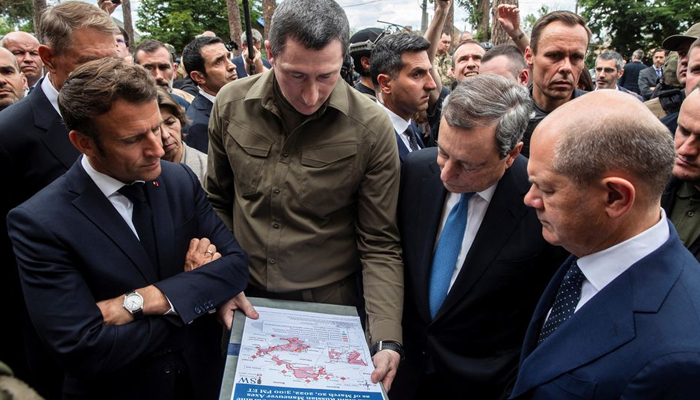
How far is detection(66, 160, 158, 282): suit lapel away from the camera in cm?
176

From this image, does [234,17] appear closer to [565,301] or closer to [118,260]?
[118,260]

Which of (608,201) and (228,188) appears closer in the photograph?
(608,201)

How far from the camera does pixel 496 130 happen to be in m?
1.92

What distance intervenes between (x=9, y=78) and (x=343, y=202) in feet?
10.3

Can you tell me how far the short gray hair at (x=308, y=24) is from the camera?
1941 millimetres

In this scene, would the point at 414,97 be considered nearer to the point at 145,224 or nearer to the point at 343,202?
the point at 343,202

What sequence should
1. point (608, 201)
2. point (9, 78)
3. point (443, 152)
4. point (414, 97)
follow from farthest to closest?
point (9, 78) → point (414, 97) → point (443, 152) → point (608, 201)

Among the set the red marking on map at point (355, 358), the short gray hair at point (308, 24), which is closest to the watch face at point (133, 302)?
the red marking on map at point (355, 358)

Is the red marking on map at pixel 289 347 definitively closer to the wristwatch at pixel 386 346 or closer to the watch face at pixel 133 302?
the wristwatch at pixel 386 346

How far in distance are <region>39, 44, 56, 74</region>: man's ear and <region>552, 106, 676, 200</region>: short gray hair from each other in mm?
2485

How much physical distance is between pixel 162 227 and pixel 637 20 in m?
24.7

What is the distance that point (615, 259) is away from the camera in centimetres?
142

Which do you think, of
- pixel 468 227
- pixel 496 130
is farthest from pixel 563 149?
pixel 468 227

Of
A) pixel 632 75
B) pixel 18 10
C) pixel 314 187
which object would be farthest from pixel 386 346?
pixel 18 10
